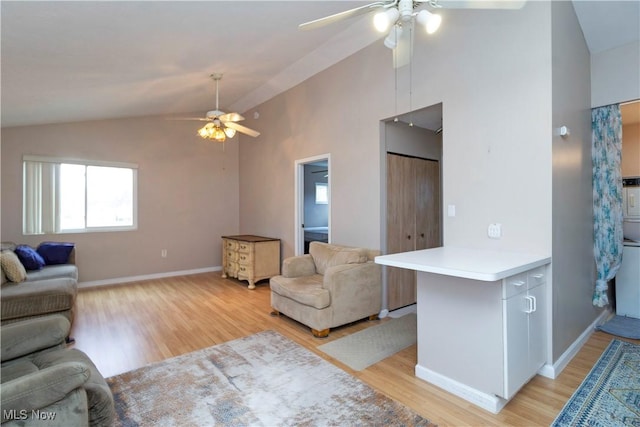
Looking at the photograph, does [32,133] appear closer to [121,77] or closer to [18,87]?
[18,87]

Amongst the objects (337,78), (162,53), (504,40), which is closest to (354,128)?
(337,78)

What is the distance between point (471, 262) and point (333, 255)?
1944mm

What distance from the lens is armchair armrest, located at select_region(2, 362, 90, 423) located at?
1198 millimetres

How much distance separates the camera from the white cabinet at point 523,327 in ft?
6.36

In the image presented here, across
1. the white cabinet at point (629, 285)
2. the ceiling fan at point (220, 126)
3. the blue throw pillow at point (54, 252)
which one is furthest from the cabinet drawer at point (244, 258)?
the white cabinet at point (629, 285)

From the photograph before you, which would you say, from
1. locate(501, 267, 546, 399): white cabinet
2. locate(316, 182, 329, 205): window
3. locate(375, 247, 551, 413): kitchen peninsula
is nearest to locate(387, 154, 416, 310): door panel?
locate(375, 247, 551, 413): kitchen peninsula

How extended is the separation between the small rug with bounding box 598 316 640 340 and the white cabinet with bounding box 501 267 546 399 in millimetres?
1501

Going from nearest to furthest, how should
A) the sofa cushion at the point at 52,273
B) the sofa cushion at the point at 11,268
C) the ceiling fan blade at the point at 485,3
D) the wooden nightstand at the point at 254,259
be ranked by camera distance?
the ceiling fan blade at the point at 485,3
the sofa cushion at the point at 11,268
the sofa cushion at the point at 52,273
the wooden nightstand at the point at 254,259

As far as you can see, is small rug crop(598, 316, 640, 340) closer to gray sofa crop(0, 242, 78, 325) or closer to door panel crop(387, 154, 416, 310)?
door panel crop(387, 154, 416, 310)

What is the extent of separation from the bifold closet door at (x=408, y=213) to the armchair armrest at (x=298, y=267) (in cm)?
96

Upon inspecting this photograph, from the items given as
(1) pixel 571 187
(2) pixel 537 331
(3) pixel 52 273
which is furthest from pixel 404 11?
(3) pixel 52 273

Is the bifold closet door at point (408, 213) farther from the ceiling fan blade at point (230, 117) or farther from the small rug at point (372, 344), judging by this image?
the ceiling fan blade at point (230, 117)

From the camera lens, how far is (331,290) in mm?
3215

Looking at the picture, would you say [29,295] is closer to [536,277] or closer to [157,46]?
[157,46]
